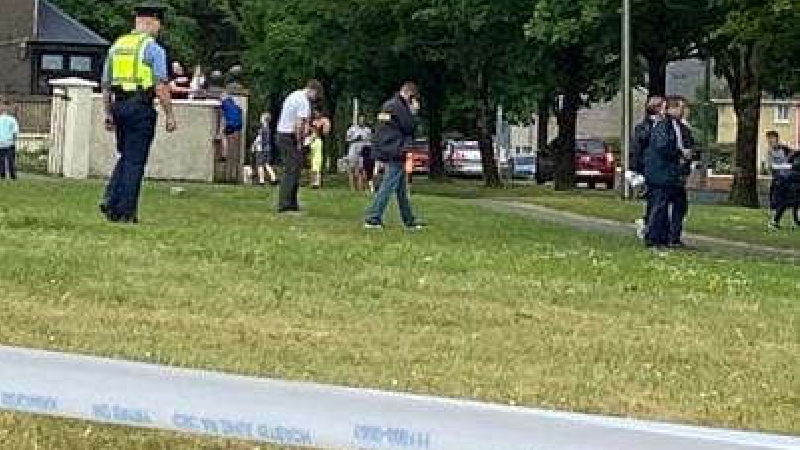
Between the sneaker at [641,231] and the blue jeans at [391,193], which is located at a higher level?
the blue jeans at [391,193]

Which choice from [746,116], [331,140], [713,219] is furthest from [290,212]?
[331,140]

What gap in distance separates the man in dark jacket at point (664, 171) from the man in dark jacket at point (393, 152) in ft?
7.96

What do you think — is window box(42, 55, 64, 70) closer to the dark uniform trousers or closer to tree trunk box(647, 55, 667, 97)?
tree trunk box(647, 55, 667, 97)

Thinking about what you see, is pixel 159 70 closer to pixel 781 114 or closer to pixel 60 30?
pixel 60 30

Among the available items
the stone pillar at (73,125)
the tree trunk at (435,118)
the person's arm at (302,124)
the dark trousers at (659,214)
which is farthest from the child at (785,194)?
the tree trunk at (435,118)

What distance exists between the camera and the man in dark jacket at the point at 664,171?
19.9m

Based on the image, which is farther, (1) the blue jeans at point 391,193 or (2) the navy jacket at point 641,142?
(2) the navy jacket at point 641,142

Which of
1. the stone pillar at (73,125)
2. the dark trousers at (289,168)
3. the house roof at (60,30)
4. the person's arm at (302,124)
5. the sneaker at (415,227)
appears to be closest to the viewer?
the sneaker at (415,227)

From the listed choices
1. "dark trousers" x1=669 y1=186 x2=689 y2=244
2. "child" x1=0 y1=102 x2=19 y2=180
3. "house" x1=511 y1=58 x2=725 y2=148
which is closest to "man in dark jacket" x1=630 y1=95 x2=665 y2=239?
"dark trousers" x1=669 y1=186 x2=689 y2=244

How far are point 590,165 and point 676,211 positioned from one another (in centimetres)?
4351

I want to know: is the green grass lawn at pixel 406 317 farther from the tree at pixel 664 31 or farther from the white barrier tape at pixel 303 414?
the tree at pixel 664 31

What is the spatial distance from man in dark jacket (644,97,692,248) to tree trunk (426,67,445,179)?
35866 mm

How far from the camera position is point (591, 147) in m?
65.7

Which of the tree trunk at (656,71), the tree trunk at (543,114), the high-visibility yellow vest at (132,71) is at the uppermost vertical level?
the tree trunk at (656,71)
